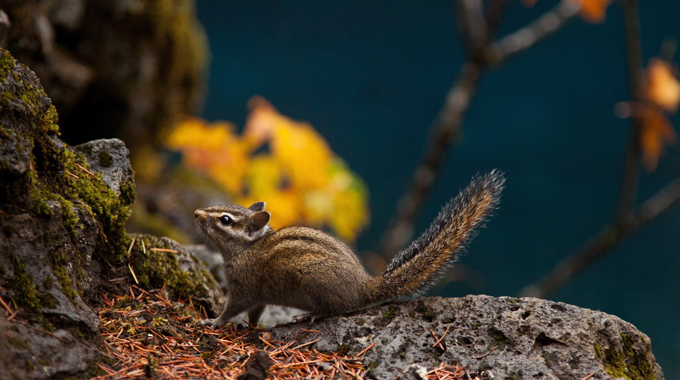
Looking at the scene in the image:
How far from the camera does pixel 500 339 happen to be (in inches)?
118

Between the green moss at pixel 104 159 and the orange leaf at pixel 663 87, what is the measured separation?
6.38m

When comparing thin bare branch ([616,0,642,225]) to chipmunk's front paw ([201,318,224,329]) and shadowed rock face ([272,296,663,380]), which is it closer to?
shadowed rock face ([272,296,663,380])

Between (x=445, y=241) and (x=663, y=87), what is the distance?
492 cm

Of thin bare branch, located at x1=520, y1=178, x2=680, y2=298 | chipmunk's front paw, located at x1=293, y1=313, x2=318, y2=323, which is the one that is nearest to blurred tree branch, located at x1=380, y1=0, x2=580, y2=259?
thin bare branch, located at x1=520, y1=178, x2=680, y2=298

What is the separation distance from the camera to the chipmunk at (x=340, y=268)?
11.0 feet

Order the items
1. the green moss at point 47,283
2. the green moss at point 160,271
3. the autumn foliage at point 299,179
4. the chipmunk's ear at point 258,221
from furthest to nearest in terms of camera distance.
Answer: the autumn foliage at point 299,179
the chipmunk's ear at point 258,221
the green moss at point 160,271
the green moss at point 47,283

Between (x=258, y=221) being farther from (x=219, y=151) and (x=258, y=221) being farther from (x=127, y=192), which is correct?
(x=219, y=151)

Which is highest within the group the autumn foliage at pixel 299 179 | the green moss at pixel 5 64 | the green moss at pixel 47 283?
the autumn foliage at pixel 299 179

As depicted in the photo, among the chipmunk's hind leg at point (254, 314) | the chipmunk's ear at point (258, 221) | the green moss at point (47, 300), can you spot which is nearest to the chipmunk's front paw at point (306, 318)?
the chipmunk's hind leg at point (254, 314)

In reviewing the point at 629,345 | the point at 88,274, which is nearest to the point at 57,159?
the point at 88,274

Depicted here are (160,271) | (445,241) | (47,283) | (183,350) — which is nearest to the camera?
(47,283)

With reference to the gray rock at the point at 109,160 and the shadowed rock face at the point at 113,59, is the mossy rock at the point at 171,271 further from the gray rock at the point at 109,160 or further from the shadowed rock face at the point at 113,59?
the shadowed rock face at the point at 113,59

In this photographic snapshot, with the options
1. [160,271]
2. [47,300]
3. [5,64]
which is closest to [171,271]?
[160,271]

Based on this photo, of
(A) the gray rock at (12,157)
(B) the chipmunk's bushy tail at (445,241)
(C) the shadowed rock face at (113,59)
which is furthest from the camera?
(C) the shadowed rock face at (113,59)
